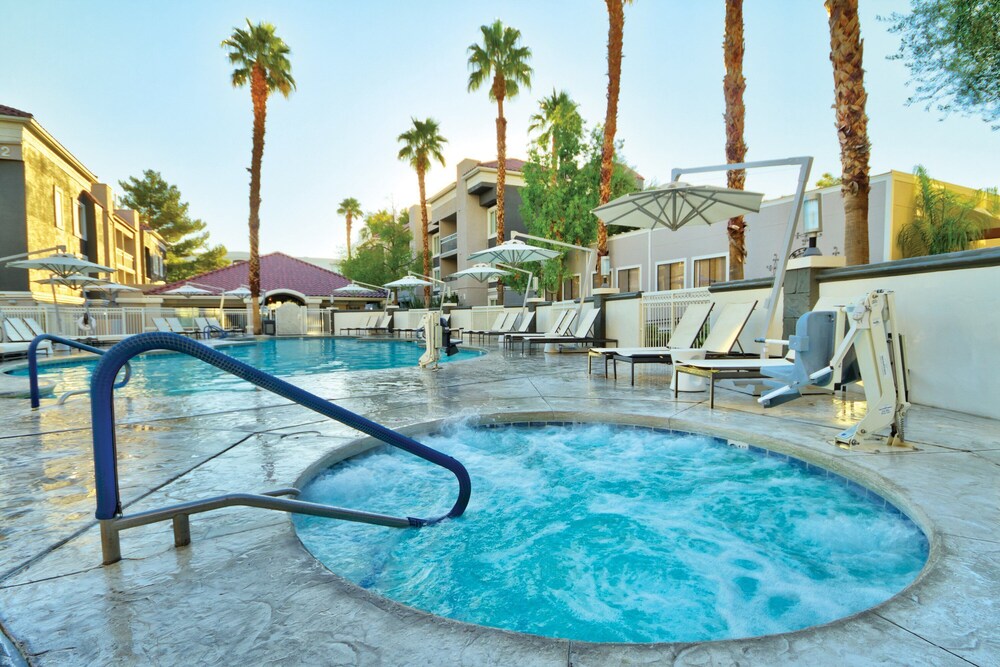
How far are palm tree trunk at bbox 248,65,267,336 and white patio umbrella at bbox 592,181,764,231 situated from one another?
18.7 metres

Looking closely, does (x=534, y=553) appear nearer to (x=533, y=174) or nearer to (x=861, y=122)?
(x=861, y=122)

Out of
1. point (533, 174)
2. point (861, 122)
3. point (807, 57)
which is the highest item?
point (807, 57)

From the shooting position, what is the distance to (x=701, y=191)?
6.72m

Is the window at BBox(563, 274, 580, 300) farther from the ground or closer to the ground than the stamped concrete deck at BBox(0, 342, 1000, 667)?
farther from the ground

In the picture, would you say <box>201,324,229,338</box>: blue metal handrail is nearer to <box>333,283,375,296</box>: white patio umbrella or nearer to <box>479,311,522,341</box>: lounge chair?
<box>333,283,375,296</box>: white patio umbrella

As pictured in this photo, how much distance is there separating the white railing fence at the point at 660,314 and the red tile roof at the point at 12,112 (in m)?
21.4

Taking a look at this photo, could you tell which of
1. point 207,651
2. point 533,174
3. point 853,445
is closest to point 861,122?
point 853,445

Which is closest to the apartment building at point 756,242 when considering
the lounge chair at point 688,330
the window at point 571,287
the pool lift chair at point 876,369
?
the window at point 571,287

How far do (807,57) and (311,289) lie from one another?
28.4m

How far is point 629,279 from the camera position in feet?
65.2

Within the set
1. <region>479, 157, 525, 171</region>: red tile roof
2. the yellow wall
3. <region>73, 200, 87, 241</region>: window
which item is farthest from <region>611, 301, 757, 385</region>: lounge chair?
<region>73, 200, 87, 241</region>: window

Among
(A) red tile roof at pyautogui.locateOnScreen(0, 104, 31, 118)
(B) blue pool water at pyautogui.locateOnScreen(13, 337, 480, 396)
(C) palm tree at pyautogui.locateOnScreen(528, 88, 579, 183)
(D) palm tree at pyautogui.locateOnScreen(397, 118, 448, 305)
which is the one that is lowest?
(B) blue pool water at pyautogui.locateOnScreen(13, 337, 480, 396)

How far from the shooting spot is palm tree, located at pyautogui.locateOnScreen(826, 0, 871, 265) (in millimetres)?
6844

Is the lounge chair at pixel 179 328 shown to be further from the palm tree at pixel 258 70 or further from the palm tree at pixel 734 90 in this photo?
the palm tree at pixel 734 90
